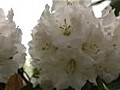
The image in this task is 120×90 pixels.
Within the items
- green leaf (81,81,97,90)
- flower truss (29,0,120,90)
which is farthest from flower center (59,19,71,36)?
green leaf (81,81,97,90)

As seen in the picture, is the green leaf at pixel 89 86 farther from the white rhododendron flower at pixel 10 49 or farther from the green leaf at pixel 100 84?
the white rhododendron flower at pixel 10 49

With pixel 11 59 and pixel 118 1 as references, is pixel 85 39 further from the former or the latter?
pixel 118 1

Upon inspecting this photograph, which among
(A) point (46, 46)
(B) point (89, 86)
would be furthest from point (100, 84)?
(A) point (46, 46)

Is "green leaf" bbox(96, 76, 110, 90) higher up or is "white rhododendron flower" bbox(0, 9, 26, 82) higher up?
"white rhododendron flower" bbox(0, 9, 26, 82)

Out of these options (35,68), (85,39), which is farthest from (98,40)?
(35,68)

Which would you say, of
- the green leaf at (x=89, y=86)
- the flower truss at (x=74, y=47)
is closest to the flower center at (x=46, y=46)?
the flower truss at (x=74, y=47)

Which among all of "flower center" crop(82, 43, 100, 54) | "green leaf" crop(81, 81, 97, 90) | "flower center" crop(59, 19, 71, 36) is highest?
"flower center" crop(59, 19, 71, 36)

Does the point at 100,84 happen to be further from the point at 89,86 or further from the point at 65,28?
the point at 65,28

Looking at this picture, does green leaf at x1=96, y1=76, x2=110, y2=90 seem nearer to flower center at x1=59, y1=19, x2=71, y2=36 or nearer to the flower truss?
the flower truss
